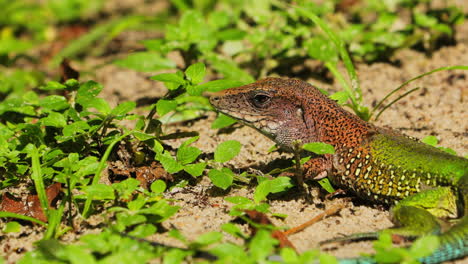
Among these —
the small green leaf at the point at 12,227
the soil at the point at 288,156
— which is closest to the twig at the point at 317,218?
the soil at the point at 288,156

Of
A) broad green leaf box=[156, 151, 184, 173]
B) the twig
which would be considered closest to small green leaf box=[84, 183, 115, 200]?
broad green leaf box=[156, 151, 184, 173]

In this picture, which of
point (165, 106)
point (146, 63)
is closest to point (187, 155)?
point (165, 106)

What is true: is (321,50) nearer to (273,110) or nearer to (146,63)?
(273,110)

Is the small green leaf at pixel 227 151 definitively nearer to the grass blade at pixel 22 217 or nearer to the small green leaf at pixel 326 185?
the small green leaf at pixel 326 185

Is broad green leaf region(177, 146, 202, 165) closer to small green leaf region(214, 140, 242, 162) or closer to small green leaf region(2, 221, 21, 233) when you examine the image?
small green leaf region(214, 140, 242, 162)

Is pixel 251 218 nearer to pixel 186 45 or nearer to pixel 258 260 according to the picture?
pixel 258 260

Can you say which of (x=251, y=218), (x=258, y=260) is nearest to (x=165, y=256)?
→ (x=258, y=260)
